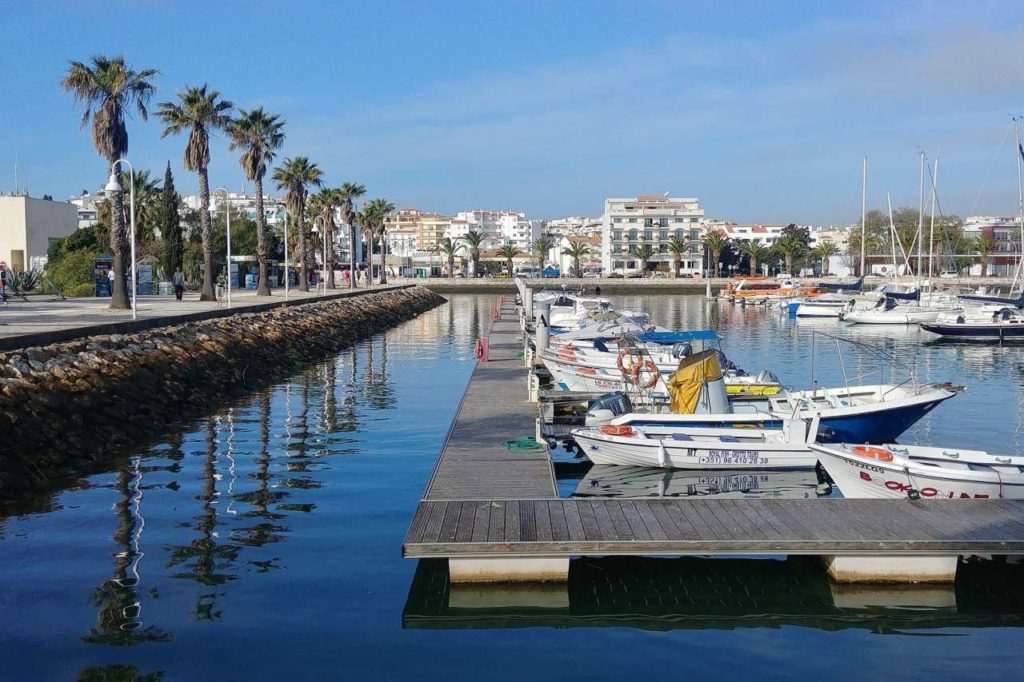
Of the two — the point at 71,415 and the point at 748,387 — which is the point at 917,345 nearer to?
the point at 748,387

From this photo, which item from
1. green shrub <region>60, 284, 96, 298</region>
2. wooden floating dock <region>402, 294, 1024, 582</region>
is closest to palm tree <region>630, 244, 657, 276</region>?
green shrub <region>60, 284, 96, 298</region>

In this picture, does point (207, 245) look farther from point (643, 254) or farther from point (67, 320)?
point (643, 254)

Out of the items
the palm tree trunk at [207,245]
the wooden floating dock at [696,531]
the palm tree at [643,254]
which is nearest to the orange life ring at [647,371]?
the wooden floating dock at [696,531]

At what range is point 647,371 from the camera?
2588 centimetres

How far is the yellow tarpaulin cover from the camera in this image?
2067cm

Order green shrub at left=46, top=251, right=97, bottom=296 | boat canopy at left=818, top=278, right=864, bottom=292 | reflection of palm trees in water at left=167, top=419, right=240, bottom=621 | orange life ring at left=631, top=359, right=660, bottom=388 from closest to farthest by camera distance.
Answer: reflection of palm trees in water at left=167, top=419, right=240, bottom=621 → orange life ring at left=631, top=359, right=660, bottom=388 → green shrub at left=46, top=251, right=97, bottom=296 → boat canopy at left=818, top=278, right=864, bottom=292

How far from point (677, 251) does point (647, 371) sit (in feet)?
428

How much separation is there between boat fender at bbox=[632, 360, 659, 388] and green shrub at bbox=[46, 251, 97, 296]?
160 ft

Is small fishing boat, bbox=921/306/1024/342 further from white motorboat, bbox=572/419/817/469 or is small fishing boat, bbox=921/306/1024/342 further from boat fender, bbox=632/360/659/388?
white motorboat, bbox=572/419/817/469

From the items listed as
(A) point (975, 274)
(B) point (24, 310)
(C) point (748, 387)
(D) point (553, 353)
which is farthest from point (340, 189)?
(A) point (975, 274)

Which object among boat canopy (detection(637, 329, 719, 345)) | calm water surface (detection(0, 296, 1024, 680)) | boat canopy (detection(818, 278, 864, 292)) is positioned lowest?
calm water surface (detection(0, 296, 1024, 680))

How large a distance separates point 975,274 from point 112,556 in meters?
163

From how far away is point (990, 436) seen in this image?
2453 centimetres

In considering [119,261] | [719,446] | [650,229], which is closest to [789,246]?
[650,229]
